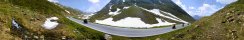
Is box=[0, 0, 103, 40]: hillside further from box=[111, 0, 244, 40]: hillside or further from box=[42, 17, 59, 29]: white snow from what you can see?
box=[111, 0, 244, 40]: hillside

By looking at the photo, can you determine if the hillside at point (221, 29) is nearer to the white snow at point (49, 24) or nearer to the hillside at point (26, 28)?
the hillside at point (26, 28)

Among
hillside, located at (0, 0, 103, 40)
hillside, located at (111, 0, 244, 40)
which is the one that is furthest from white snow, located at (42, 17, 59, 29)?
hillside, located at (111, 0, 244, 40)

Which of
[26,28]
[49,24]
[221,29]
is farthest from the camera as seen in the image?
[49,24]

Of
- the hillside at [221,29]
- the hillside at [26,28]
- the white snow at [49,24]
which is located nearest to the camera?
the hillside at [26,28]

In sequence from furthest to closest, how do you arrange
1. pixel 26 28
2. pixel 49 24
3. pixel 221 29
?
pixel 49 24, pixel 221 29, pixel 26 28

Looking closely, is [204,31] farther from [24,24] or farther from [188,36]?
[24,24]

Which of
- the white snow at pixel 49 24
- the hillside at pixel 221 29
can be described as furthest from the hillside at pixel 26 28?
the hillside at pixel 221 29

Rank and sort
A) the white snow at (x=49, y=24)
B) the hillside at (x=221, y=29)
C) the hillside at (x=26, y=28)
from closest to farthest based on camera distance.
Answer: the hillside at (x=26, y=28), the hillside at (x=221, y=29), the white snow at (x=49, y=24)

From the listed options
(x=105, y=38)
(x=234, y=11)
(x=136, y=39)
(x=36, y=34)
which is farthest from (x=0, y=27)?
(x=136, y=39)

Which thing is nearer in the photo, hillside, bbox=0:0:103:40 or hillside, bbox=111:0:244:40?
hillside, bbox=0:0:103:40

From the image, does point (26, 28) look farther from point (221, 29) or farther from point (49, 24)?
point (221, 29)

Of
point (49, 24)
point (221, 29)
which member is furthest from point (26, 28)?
point (221, 29)

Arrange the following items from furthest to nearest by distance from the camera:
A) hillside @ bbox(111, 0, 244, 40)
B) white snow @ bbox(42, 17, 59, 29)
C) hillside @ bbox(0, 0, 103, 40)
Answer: white snow @ bbox(42, 17, 59, 29) < hillside @ bbox(111, 0, 244, 40) < hillside @ bbox(0, 0, 103, 40)

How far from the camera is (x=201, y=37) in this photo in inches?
2347
